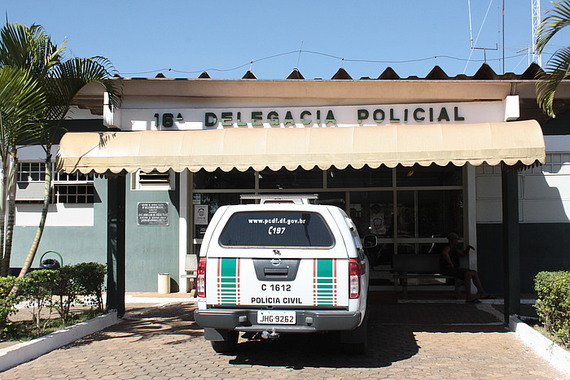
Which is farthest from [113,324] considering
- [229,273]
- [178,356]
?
[229,273]

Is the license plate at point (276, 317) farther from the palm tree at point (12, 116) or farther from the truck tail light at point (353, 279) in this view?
the palm tree at point (12, 116)

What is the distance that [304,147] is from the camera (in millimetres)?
8250

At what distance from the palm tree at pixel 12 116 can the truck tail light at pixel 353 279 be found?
15.3 ft

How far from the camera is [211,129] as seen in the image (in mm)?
9289

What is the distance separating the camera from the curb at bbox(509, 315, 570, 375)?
640 cm

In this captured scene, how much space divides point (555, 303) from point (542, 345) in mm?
540

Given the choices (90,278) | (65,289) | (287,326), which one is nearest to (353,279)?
(287,326)

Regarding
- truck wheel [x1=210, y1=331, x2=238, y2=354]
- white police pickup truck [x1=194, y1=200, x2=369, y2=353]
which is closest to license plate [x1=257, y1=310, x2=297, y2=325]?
white police pickup truck [x1=194, y1=200, x2=369, y2=353]

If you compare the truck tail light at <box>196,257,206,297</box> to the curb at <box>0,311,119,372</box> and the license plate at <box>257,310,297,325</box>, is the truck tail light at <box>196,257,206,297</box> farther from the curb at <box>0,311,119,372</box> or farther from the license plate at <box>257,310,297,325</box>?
the curb at <box>0,311,119,372</box>

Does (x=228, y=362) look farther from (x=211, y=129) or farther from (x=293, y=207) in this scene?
(x=211, y=129)

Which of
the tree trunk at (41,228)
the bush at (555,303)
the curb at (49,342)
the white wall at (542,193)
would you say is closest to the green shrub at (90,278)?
the curb at (49,342)

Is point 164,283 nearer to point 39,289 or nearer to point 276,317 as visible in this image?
point 39,289

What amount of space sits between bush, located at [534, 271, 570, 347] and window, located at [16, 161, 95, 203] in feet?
29.5

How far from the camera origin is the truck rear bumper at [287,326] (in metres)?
6.07
